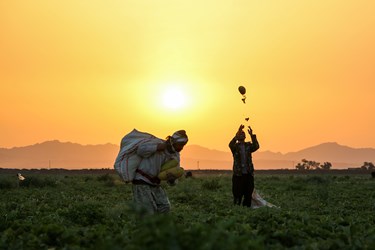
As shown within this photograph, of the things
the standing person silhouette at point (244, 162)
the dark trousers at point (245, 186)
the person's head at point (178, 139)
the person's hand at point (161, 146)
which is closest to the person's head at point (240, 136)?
the standing person silhouette at point (244, 162)

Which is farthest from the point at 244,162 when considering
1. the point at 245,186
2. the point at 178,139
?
the point at 178,139

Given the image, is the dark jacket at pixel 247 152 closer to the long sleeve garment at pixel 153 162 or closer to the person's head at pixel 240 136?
→ the person's head at pixel 240 136

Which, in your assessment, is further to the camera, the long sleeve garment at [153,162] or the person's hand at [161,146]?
the long sleeve garment at [153,162]

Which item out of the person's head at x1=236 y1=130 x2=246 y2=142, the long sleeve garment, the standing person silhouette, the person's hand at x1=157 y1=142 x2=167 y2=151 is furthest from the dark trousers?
the person's hand at x1=157 y1=142 x2=167 y2=151

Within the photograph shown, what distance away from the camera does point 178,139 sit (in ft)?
36.3

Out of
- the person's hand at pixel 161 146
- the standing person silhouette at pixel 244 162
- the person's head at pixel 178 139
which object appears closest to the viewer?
the person's hand at pixel 161 146

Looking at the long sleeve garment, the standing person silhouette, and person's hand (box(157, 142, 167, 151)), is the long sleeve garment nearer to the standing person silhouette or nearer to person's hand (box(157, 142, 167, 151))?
person's hand (box(157, 142, 167, 151))

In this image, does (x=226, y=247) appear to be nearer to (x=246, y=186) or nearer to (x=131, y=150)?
(x=131, y=150)

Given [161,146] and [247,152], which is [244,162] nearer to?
[247,152]

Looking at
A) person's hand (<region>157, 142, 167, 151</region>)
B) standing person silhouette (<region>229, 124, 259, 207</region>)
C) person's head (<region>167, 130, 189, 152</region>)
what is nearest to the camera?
person's hand (<region>157, 142, 167, 151</region>)

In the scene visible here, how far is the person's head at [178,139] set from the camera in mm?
→ 11070

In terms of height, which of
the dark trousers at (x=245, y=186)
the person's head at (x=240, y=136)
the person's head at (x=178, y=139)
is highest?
the person's head at (x=240, y=136)

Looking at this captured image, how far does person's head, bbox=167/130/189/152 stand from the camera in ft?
36.3

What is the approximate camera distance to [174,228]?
631 cm
